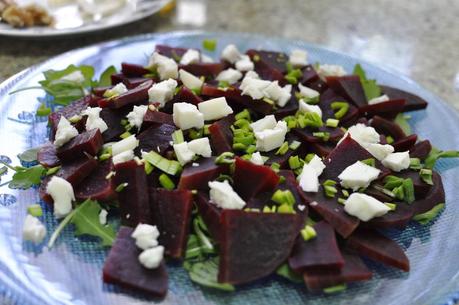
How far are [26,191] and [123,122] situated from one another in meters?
0.32

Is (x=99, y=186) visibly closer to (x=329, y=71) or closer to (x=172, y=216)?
(x=172, y=216)

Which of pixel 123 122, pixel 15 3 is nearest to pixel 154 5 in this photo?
pixel 15 3

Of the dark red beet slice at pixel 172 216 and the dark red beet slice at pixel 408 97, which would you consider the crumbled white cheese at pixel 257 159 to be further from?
the dark red beet slice at pixel 408 97

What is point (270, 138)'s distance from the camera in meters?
1.31

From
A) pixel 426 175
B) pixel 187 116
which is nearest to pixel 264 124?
pixel 187 116

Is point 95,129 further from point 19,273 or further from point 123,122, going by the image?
point 19,273

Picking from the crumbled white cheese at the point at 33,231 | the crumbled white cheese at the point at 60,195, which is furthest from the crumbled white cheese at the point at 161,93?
the crumbled white cheese at the point at 33,231

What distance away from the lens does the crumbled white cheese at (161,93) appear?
1.39 meters

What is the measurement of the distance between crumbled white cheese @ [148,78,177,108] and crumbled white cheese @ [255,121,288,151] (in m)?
0.28

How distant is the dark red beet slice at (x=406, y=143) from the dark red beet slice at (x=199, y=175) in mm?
555

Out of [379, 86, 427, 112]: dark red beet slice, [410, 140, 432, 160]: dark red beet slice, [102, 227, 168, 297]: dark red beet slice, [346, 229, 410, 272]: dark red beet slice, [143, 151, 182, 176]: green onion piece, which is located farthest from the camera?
[379, 86, 427, 112]: dark red beet slice

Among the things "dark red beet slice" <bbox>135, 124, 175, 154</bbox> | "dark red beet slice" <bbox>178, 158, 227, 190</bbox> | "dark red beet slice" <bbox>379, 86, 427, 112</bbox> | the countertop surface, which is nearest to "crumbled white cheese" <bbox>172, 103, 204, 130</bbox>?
"dark red beet slice" <bbox>135, 124, 175, 154</bbox>

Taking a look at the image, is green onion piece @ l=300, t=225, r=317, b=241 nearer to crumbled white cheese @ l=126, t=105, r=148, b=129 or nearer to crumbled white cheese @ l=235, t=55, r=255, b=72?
crumbled white cheese @ l=126, t=105, r=148, b=129

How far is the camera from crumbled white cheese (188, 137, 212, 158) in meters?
1.22
